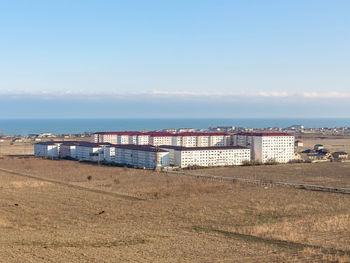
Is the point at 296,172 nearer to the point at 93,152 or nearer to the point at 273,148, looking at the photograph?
the point at 273,148

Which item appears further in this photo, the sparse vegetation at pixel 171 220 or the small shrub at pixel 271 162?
the small shrub at pixel 271 162

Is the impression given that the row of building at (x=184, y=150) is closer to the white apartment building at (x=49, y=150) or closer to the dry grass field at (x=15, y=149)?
the white apartment building at (x=49, y=150)

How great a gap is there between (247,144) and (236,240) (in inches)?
2021

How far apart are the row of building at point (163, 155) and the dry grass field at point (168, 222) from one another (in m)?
15.1

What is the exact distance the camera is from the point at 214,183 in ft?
139

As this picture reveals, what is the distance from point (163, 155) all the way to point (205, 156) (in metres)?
5.81

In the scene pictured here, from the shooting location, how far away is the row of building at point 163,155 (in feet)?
193

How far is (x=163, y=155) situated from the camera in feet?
191

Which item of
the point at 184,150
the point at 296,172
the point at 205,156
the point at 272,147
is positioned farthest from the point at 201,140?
the point at 296,172

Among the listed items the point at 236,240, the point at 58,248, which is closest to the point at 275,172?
the point at 236,240

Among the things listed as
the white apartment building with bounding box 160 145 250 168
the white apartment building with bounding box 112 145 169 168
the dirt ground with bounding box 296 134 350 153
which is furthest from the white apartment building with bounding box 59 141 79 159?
the dirt ground with bounding box 296 134 350 153

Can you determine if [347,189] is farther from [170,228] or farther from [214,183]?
[170,228]

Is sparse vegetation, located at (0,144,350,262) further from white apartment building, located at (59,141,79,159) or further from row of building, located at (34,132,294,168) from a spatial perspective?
white apartment building, located at (59,141,79,159)

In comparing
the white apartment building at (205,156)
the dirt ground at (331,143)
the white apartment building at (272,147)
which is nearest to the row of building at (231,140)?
the white apartment building at (272,147)
